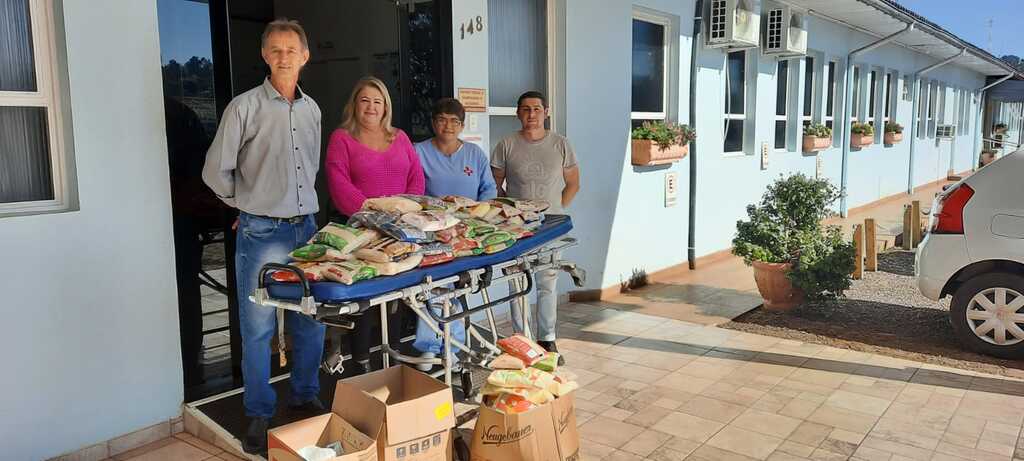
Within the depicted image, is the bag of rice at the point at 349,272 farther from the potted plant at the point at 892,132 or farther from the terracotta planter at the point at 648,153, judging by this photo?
the potted plant at the point at 892,132

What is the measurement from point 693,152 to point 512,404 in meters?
5.52

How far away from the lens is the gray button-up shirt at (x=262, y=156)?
3.09 metres

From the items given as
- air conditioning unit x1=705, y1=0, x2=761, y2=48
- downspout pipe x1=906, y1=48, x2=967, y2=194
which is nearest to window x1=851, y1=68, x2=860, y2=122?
downspout pipe x1=906, y1=48, x2=967, y2=194

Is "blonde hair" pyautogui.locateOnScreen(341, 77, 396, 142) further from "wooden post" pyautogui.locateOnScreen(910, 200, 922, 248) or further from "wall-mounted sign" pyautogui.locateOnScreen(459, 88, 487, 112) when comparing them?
"wooden post" pyautogui.locateOnScreen(910, 200, 922, 248)

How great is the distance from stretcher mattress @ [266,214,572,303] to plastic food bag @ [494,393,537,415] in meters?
0.51

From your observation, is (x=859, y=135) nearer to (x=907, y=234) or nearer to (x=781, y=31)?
(x=907, y=234)

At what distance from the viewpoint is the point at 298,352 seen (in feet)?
11.6

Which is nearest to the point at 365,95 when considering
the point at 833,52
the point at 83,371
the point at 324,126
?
the point at 83,371

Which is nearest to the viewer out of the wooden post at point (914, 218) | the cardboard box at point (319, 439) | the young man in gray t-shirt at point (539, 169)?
the cardboard box at point (319, 439)

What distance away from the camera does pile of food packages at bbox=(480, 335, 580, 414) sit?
271 centimetres

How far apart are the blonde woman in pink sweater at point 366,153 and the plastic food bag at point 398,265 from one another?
87cm

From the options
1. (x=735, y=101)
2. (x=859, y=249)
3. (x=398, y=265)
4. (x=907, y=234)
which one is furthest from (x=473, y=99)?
(x=907, y=234)

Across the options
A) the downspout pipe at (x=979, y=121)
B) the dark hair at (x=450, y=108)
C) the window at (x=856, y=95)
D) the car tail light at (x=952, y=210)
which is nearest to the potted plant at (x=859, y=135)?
the window at (x=856, y=95)

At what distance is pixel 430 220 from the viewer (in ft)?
9.36
